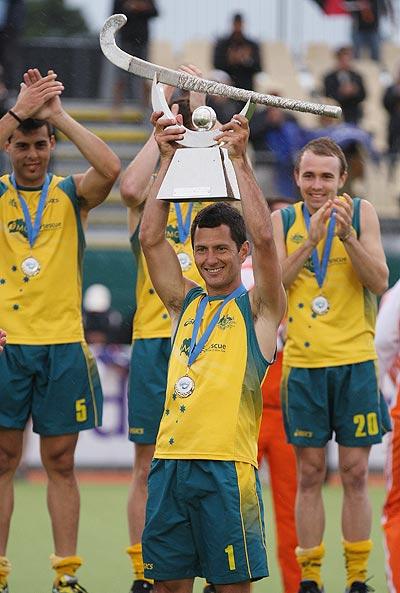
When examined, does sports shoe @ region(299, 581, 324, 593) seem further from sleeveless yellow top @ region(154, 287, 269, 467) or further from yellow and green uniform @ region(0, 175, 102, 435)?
sleeveless yellow top @ region(154, 287, 269, 467)

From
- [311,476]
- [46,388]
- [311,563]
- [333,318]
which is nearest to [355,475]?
[311,476]

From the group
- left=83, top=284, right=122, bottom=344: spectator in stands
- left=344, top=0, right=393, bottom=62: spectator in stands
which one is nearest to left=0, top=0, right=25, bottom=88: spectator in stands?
left=83, top=284, right=122, bottom=344: spectator in stands

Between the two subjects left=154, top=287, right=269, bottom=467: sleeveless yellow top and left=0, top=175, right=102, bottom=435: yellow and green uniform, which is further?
left=0, top=175, right=102, bottom=435: yellow and green uniform

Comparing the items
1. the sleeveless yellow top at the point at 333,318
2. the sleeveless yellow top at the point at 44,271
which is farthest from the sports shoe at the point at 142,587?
the sleeveless yellow top at the point at 333,318

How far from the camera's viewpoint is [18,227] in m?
7.91

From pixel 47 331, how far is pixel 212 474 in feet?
6.32

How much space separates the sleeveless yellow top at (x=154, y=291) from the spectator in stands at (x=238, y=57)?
413 inches

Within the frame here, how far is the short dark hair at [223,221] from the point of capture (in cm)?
638

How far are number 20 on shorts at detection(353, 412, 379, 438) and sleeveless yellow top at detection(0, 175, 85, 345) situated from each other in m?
1.55

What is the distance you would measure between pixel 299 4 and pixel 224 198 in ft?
52.1

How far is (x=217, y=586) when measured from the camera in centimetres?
624

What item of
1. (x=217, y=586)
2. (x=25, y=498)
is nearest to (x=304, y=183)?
(x=217, y=586)

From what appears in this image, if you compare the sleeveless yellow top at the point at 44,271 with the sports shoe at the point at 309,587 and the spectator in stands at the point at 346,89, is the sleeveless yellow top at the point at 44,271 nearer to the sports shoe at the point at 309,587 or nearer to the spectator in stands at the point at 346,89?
the sports shoe at the point at 309,587

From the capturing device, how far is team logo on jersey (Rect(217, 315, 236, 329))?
20.8ft
